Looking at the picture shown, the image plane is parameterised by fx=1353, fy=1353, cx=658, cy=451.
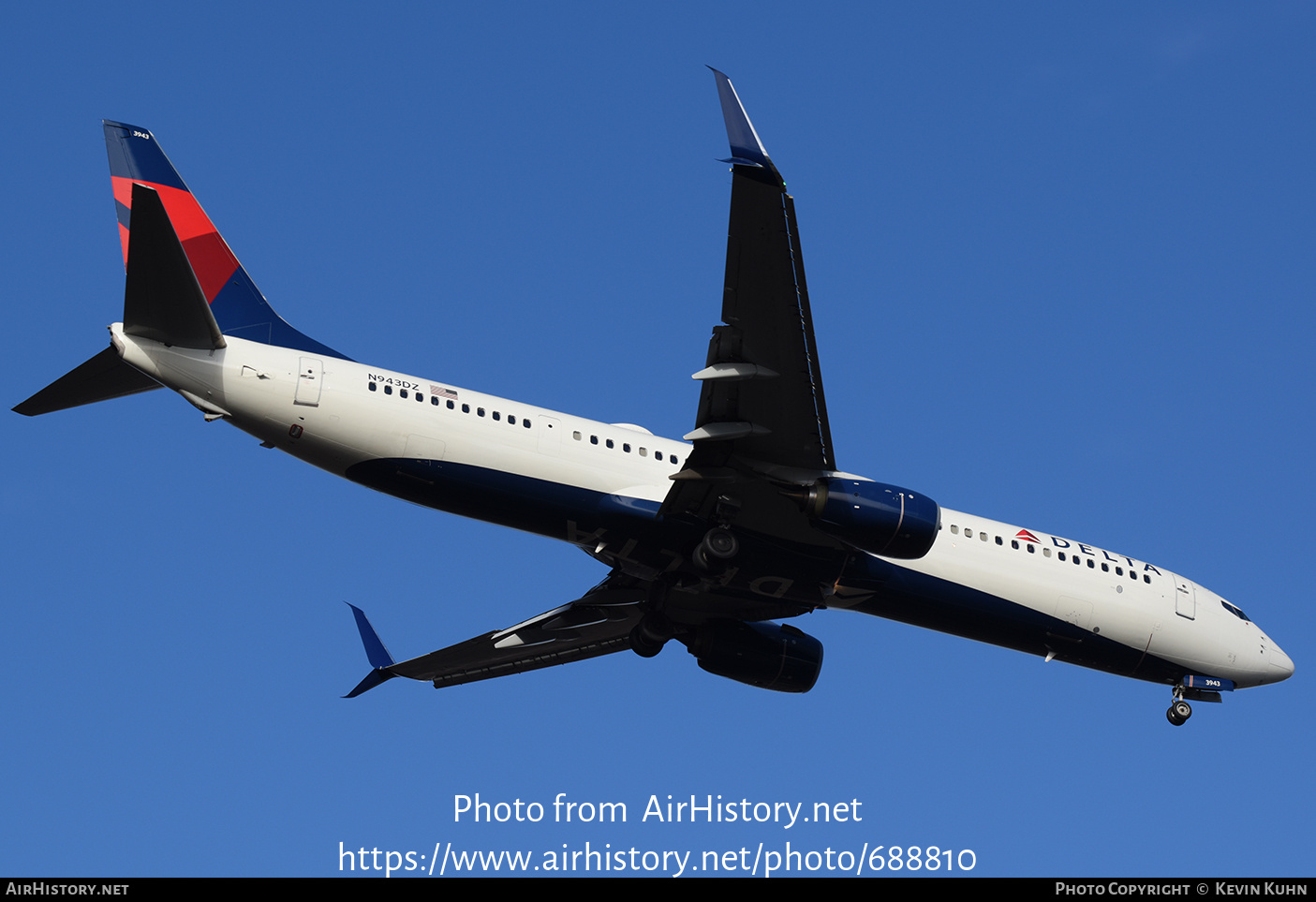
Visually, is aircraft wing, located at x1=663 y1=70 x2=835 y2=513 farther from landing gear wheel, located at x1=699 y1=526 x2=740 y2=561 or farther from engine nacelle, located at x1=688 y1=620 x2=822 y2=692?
engine nacelle, located at x1=688 y1=620 x2=822 y2=692

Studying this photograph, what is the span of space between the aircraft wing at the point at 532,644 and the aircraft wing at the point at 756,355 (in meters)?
6.22

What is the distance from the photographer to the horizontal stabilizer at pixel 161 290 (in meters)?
21.1

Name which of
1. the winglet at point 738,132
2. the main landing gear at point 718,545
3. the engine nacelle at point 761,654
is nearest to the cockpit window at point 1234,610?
the engine nacelle at point 761,654

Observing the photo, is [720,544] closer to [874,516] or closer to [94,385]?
[874,516]

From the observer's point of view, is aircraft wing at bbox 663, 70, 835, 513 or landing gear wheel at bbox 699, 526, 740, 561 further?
landing gear wheel at bbox 699, 526, 740, 561

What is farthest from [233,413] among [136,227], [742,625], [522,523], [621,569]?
[742,625]

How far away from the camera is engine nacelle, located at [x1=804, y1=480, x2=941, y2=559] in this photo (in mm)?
24297

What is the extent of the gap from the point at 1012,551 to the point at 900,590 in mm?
2803

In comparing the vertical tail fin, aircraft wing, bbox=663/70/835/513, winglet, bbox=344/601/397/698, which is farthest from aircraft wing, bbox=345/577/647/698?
the vertical tail fin

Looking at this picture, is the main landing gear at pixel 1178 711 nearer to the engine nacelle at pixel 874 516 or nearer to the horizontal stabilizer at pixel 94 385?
the engine nacelle at pixel 874 516

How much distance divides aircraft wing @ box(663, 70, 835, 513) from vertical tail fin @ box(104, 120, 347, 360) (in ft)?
24.6

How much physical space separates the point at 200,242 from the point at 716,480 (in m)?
11.4
